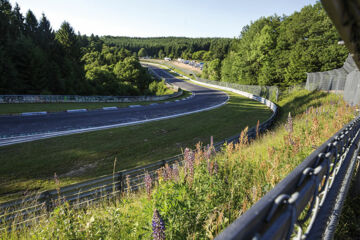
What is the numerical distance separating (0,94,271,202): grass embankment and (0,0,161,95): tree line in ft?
87.6

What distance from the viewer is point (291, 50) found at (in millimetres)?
49406

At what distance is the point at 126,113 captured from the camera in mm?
23594

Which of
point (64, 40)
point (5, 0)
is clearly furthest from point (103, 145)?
point (5, 0)

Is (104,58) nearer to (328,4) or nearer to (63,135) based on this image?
(63,135)

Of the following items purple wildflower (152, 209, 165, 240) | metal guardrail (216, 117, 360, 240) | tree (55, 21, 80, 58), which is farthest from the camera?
tree (55, 21, 80, 58)

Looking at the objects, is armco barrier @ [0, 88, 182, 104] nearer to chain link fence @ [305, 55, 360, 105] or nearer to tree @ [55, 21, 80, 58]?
chain link fence @ [305, 55, 360, 105]

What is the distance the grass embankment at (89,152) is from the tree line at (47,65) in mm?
26713

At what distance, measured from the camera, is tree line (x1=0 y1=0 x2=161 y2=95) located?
38769 millimetres

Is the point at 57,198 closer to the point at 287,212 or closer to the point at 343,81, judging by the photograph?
the point at 287,212

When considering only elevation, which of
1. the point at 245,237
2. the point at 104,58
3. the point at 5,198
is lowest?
the point at 5,198

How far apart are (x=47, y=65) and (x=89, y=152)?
1646 inches

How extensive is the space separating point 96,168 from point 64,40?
65625mm

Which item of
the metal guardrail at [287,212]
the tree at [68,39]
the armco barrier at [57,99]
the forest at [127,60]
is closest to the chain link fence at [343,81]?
the metal guardrail at [287,212]

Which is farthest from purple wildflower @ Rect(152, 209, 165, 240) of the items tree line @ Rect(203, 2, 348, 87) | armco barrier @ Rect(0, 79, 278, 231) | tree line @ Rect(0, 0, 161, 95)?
tree line @ Rect(203, 2, 348, 87)
